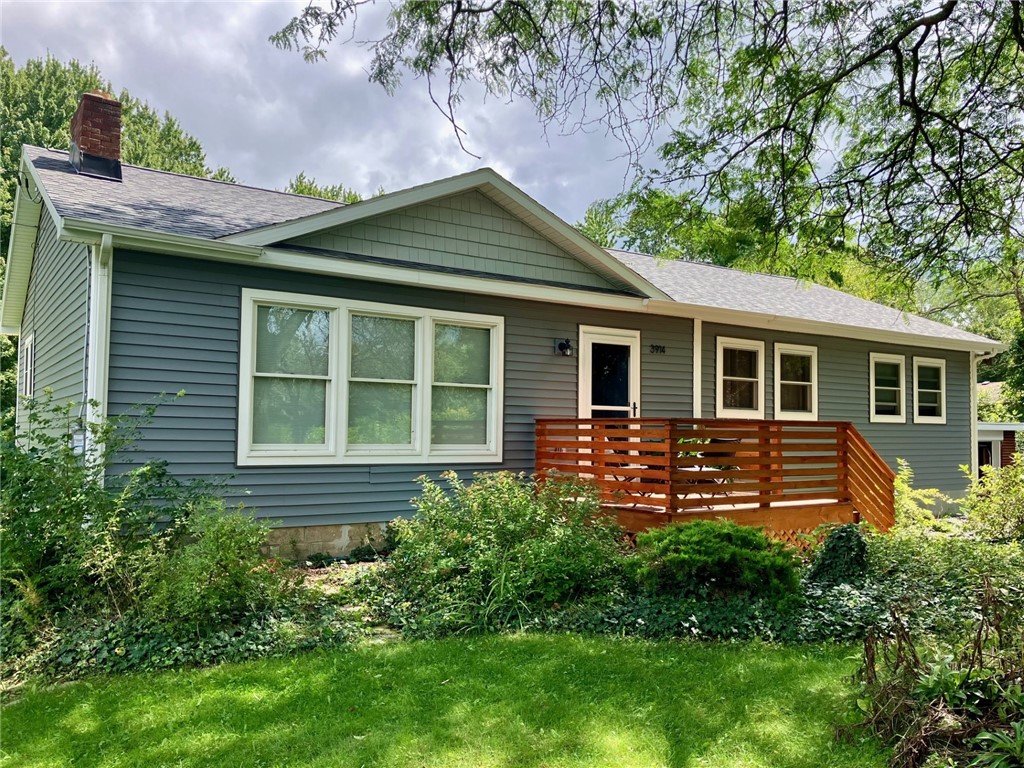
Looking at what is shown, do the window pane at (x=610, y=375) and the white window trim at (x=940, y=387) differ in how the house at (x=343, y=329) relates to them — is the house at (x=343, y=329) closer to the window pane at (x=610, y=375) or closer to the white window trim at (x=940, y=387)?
the window pane at (x=610, y=375)

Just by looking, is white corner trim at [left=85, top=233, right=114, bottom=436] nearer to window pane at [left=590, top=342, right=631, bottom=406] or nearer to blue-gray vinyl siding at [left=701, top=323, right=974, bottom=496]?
window pane at [left=590, top=342, right=631, bottom=406]

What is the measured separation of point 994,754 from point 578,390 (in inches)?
258

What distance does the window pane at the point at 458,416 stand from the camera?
26.0 ft

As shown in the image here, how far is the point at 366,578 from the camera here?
6012 millimetres

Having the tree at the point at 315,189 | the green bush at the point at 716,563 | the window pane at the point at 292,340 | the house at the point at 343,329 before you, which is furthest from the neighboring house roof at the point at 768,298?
the tree at the point at 315,189

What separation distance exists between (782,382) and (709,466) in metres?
4.25

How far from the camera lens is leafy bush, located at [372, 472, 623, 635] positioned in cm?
517

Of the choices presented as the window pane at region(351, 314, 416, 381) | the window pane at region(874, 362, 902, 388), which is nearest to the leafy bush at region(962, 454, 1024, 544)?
the window pane at region(874, 362, 902, 388)

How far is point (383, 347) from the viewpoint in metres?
7.61

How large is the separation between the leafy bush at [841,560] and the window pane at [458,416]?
388 cm

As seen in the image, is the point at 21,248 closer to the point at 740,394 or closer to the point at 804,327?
the point at 740,394

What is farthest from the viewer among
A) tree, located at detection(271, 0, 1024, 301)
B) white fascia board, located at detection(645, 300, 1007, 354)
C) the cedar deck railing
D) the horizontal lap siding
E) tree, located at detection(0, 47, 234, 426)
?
tree, located at detection(0, 47, 234, 426)

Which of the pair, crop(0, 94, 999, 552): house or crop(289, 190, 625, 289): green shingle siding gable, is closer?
crop(0, 94, 999, 552): house

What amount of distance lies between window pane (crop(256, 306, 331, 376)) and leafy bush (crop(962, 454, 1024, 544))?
317 inches
